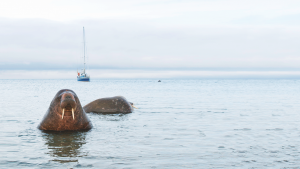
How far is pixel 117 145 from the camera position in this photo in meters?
8.55

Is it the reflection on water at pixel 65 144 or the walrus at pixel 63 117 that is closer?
the reflection on water at pixel 65 144

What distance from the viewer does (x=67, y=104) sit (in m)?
9.62

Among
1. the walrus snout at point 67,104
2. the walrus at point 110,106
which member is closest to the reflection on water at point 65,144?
the walrus snout at point 67,104

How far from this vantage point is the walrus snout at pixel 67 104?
9.61 meters

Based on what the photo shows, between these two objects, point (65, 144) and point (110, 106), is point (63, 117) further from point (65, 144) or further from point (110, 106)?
point (110, 106)

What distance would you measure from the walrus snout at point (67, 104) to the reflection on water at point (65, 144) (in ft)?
2.31

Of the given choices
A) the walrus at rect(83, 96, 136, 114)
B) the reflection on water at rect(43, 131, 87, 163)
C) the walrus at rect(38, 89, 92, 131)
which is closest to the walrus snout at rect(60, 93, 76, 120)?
the walrus at rect(38, 89, 92, 131)

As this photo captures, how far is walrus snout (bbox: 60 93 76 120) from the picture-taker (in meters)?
9.61

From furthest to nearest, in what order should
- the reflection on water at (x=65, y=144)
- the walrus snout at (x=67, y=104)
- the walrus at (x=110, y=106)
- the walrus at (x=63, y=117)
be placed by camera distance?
the walrus at (x=110, y=106) < the walrus at (x=63, y=117) < the walrus snout at (x=67, y=104) < the reflection on water at (x=65, y=144)

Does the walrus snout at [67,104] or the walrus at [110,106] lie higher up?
the walrus snout at [67,104]

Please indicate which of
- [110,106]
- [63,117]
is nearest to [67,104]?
[63,117]

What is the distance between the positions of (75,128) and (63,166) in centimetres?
397

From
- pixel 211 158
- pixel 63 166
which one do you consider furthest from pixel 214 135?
pixel 63 166

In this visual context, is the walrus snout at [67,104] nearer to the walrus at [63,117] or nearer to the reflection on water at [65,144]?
the walrus at [63,117]
